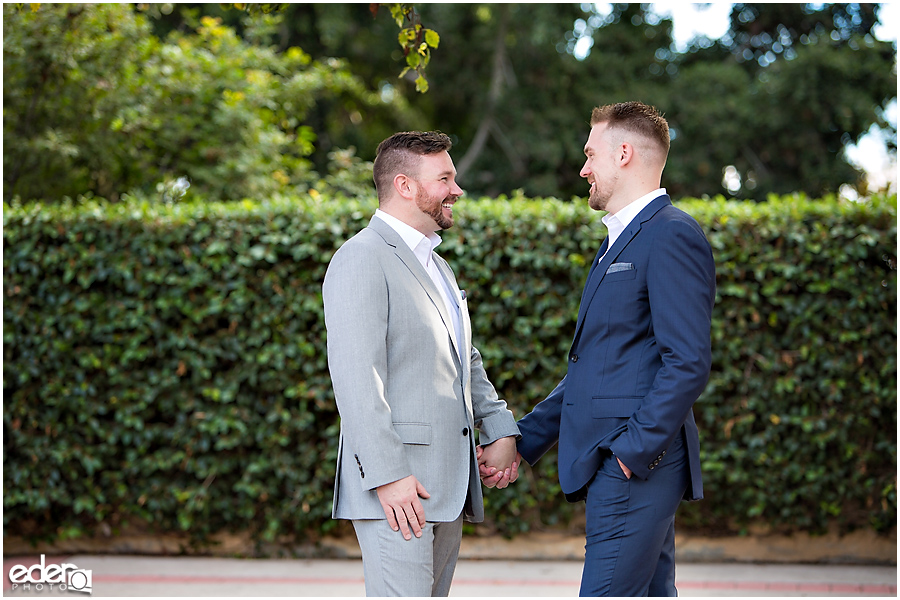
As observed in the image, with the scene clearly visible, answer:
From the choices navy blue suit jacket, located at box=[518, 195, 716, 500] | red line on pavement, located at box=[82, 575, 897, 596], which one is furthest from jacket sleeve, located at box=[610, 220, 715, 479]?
red line on pavement, located at box=[82, 575, 897, 596]

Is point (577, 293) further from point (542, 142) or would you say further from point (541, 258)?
point (542, 142)

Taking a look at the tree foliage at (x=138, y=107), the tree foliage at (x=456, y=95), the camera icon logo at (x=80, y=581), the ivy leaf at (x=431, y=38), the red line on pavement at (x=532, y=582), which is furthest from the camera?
the tree foliage at (x=456, y=95)

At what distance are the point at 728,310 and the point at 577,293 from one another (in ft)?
3.33

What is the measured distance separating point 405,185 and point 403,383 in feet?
2.31

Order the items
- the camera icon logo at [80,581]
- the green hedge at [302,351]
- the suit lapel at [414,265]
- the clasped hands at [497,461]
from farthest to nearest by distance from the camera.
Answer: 1. the green hedge at [302,351]
2. the camera icon logo at [80,581]
3. the clasped hands at [497,461]
4. the suit lapel at [414,265]

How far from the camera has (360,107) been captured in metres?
15.3

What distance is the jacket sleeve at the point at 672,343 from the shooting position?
2.21 metres

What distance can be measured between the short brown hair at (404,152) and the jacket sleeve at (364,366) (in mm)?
381

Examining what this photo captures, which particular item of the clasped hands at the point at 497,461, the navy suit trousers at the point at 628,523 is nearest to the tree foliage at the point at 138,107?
the clasped hands at the point at 497,461

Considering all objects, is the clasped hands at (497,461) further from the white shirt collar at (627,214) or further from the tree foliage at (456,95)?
the tree foliage at (456,95)

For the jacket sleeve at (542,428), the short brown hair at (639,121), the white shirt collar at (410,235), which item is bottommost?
the jacket sleeve at (542,428)

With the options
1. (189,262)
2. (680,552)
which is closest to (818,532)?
(680,552)

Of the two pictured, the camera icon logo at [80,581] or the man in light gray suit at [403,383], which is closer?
the man in light gray suit at [403,383]

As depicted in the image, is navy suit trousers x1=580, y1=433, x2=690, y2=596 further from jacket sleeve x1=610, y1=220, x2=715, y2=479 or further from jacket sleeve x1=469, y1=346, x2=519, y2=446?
jacket sleeve x1=469, y1=346, x2=519, y2=446
